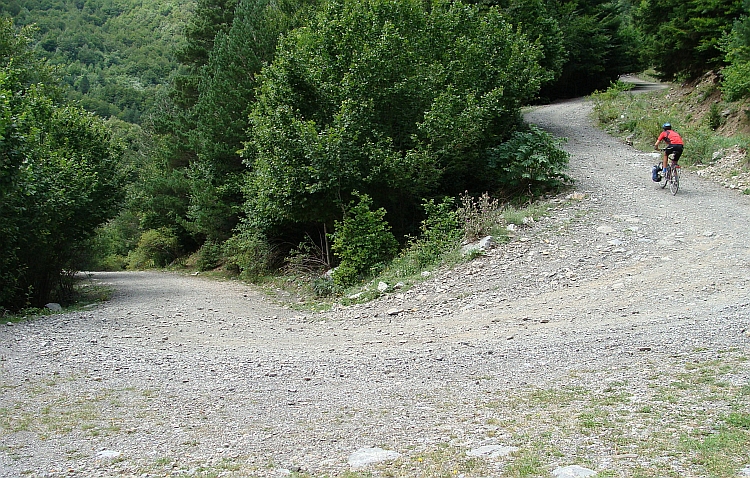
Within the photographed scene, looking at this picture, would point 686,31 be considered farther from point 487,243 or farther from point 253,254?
point 253,254

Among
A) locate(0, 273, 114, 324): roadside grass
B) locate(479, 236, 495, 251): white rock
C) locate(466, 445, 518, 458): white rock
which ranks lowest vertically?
locate(466, 445, 518, 458): white rock

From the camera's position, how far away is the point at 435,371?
6109mm

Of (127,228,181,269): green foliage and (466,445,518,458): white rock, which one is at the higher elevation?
(127,228,181,269): green foliage

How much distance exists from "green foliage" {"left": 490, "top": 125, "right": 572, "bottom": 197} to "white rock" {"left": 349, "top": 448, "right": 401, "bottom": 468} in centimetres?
1151

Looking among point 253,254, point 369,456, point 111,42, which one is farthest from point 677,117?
point 111,42

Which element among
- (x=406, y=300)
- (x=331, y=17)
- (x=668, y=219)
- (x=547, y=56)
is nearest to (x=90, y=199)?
(x=331, y=17)

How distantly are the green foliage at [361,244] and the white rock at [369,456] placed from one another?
8965 mm

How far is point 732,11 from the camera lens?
1986 centimetres

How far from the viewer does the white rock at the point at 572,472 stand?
11.1 ft

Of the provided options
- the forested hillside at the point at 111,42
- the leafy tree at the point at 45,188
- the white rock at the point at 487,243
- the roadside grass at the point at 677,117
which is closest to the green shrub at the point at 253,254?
the leafy tree at the point at 45,188

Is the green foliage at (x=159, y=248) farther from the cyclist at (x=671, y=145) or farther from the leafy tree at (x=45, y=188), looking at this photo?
the cyclist at (x=671, y=145)

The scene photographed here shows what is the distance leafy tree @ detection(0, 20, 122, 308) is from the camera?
428 inches

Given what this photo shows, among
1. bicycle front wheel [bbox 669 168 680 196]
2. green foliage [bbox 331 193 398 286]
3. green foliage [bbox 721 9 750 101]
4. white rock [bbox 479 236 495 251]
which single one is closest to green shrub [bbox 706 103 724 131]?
green foliage [bbox 721 9 750 101]

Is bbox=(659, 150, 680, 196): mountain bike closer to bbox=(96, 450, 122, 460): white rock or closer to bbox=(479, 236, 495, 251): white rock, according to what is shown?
bbox=(479, 236, 495, 251): white rock
